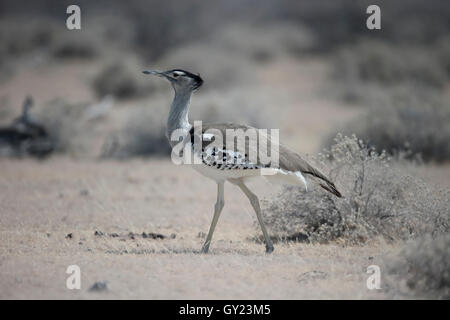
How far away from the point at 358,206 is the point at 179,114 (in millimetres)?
1655

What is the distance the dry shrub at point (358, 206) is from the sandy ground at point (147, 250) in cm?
23

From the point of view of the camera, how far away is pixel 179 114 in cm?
495

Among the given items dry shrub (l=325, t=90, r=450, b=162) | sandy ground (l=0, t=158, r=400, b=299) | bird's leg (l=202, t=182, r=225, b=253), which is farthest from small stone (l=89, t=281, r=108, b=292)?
dry shrub (l=325, t=90, r=450, b=162)

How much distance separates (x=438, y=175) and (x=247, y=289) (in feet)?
17.6

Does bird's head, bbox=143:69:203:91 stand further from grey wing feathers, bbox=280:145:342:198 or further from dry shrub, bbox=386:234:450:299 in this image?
dry shrub, bbox=386:234:450:299

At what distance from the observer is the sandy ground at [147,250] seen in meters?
3.94

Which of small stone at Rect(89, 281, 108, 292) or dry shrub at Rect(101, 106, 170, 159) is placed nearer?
small stone at Rect(89, 281, 108, 292)

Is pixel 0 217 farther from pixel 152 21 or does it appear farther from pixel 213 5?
pixel 213 5

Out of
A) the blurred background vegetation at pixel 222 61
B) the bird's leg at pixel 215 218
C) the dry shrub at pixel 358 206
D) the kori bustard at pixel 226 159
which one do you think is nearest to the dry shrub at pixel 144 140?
the blurred background vegetation at pixel 222 61

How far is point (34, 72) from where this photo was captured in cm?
1694

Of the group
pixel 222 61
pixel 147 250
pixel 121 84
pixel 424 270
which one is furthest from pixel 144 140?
pixel 222 61

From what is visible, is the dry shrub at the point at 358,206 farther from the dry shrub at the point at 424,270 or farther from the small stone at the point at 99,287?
the small stone at the point at 99,287

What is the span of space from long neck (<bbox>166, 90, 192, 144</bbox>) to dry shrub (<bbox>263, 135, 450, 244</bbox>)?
113 cm

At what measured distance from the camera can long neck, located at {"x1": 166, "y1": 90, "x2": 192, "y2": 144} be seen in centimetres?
490
